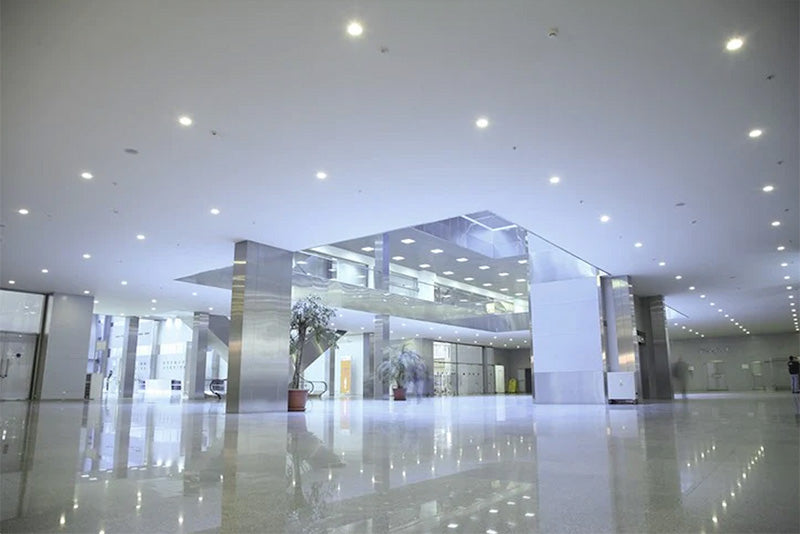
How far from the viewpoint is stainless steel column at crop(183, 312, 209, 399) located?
3038cm

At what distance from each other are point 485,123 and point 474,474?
5.71 metres

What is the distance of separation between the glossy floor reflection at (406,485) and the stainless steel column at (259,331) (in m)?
7.61

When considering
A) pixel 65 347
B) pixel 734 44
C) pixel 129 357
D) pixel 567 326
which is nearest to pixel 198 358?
pixel 129 357

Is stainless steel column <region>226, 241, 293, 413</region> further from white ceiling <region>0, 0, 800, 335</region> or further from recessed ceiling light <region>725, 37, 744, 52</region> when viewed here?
recessed ceiling light <region>725, 37, 744, 52</region>

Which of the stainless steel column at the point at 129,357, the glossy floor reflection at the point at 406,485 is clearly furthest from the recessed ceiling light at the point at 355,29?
the stainless steel column at the point at 129,357

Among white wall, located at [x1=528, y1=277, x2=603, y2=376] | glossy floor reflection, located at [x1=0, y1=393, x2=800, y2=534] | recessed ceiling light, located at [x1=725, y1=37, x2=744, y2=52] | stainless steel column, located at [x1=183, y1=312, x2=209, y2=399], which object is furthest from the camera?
stainless steel column, located at [x1=183, y1=312, x2=209, y2=399]

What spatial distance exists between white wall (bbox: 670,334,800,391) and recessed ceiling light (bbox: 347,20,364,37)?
135 ft

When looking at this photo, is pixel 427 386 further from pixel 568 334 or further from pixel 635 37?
pixel 635 37

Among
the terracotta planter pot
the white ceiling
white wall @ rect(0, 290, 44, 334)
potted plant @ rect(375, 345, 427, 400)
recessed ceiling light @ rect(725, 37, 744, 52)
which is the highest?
recessed ceiling light @ rect(725, 37, 744, 52)

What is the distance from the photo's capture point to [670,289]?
22734 millimetres

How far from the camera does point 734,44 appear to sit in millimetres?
Result: 6242

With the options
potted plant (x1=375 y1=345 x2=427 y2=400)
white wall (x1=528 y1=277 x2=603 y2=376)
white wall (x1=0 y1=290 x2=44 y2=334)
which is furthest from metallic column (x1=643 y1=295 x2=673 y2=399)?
white wall (x1=0 y1=290 x2=44 y2=334)

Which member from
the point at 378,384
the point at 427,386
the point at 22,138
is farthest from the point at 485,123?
the point at 427,386

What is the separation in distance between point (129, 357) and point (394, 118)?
2977 centimetres
